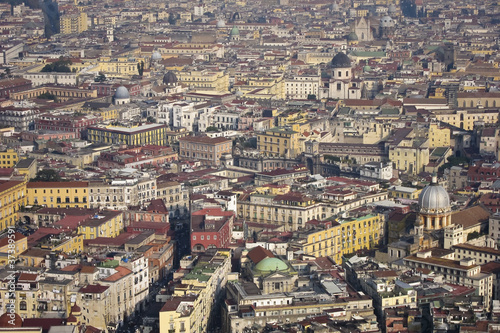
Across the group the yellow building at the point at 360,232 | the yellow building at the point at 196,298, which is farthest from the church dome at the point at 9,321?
the yellow building at the point at 360,232

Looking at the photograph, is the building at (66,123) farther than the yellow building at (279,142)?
Yes

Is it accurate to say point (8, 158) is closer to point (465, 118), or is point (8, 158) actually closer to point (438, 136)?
point (438, 136)

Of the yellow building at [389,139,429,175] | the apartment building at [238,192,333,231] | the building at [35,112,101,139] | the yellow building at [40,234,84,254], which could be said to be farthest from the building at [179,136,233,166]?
the yellow building at [40,234,84,254]

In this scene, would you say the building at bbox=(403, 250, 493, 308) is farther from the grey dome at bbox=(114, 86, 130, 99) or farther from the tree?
the grey dome at bbox=(114, 86, 130, 99)

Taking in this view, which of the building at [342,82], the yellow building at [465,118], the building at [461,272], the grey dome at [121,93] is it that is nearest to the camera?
the building at [461,272]

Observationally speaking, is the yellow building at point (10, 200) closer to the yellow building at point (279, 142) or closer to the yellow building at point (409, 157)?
the yellow building at point (279, 142)

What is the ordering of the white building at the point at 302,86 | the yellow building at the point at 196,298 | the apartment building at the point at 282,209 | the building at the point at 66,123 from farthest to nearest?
the white building at the point at 302,86 → the building at the point at 66,123 → the apartment building at the point at 282,209 → the yellow building at the point at 196,298

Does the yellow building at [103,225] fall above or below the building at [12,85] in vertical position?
below
